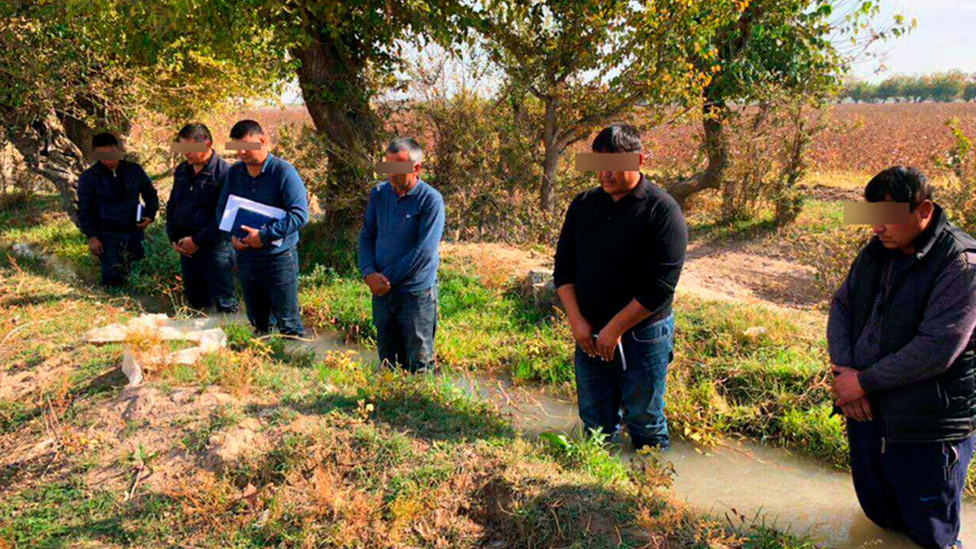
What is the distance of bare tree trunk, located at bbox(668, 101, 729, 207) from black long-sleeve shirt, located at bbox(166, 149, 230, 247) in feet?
29.4

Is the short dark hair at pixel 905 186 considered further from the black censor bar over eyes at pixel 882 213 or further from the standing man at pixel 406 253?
the standing man at pixel 406 253

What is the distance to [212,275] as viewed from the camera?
6.25 metres

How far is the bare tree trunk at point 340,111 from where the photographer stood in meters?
8.77

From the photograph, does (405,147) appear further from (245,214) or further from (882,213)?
(882,213)

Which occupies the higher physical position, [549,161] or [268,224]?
[549,161]

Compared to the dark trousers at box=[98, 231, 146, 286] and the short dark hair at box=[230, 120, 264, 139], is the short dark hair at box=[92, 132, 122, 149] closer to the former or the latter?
the dark trousers at box=[98, 231, 146, 286]

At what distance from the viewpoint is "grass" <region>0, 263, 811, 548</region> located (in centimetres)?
298

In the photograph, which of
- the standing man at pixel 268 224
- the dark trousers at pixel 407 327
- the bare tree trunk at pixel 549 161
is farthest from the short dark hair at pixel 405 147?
the bare tree trunk at pixel 549 161

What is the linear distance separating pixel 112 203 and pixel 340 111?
330cm

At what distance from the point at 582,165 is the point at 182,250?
14.3ft

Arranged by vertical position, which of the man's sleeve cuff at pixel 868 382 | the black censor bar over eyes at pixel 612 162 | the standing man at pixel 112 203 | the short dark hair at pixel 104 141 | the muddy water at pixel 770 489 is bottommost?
the muddy water at pixel 770 489

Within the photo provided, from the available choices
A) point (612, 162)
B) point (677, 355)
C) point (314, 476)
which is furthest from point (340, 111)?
point (314, 476)

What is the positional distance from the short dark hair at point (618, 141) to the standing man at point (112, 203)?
5.70 m

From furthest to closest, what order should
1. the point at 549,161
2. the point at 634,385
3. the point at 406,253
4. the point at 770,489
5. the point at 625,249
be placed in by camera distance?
the point at 549,161
the point at 406,253
the point at 770,489
the point at 634,385
the point at 625,249
